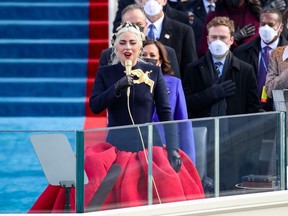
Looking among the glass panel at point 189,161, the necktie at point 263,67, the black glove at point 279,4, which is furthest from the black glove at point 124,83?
the black glove at point 279,4

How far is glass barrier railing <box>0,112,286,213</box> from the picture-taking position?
7.30 meters

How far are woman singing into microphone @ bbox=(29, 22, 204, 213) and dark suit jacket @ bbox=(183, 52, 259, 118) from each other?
1537 mm

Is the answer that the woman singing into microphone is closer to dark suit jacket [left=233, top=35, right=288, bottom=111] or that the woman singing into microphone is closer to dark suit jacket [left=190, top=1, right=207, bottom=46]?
dark suit jacket [left=233, top=35, right=288, bottom=111]

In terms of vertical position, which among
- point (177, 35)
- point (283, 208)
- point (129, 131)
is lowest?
point (283, 208)

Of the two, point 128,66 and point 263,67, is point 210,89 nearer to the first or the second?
point 263,67

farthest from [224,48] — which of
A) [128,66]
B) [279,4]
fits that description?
[279,4]

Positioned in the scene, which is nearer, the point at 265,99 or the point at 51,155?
the point at 51,155

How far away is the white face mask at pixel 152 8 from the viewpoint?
11.3m

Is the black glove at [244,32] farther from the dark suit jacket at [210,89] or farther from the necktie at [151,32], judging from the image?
the dark suit jacket at [210,89]

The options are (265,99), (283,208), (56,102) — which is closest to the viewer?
(283,208)

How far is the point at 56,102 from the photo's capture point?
47.9ft

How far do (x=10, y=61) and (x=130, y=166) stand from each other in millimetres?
8264

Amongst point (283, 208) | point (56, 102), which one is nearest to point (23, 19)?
point (56, 102)

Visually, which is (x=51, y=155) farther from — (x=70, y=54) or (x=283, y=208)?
(x=70, y=54)
